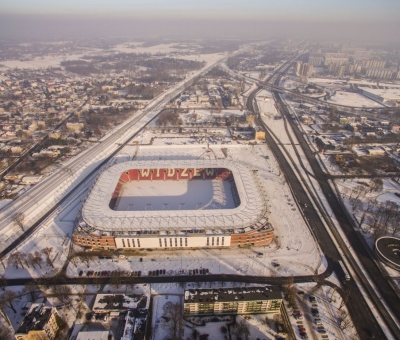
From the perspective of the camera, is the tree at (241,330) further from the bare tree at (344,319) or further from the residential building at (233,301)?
the bare tree at (344,319)

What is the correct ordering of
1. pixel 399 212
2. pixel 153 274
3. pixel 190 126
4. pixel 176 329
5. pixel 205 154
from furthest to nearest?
pixel 190 126
pixel 205 154
pixel 399 212
pixel 153 274
pixel 176 329

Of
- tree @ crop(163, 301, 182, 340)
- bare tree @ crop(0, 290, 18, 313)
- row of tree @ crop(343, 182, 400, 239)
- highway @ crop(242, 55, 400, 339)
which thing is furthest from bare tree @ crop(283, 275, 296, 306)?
bare tree @ crop(0, 290, 18, 313)

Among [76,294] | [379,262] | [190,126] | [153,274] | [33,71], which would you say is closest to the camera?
[76,294]

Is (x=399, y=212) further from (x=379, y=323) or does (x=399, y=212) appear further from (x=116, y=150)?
(x=116, y=150)

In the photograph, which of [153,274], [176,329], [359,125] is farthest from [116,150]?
[359,125]

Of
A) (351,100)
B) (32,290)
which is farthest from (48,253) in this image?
(351,100)
